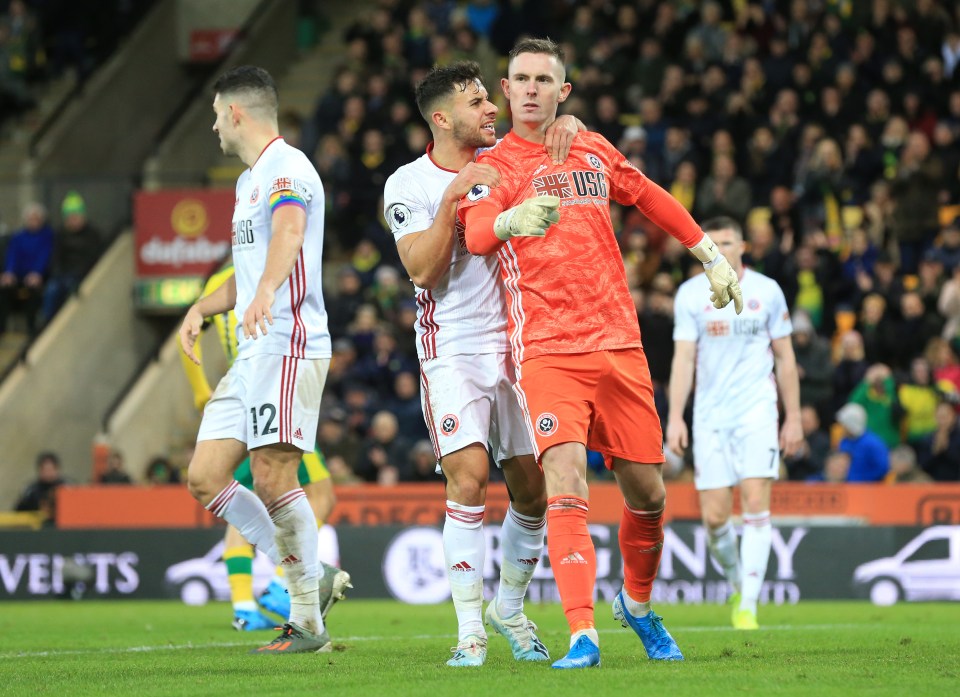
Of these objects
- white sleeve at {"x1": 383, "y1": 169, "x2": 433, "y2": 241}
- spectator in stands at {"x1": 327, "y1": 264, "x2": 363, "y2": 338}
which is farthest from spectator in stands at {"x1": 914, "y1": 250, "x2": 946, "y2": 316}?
white sleeve at {"x1": 383, "y1": 169, "x2": 433, "y2": 241}

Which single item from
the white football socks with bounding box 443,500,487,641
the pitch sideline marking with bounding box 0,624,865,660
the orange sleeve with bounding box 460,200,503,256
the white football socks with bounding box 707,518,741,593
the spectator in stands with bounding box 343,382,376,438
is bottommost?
the pitch sideline marking with bounding box 0,624,865,660

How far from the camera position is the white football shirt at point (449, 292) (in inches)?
288

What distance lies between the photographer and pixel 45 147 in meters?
23.3

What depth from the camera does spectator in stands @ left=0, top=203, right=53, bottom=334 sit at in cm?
2136

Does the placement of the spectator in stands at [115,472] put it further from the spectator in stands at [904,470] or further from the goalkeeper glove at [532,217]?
the goalkeeper glove at [532,217]

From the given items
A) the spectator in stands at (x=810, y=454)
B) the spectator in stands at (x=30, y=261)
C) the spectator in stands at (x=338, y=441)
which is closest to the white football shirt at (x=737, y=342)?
the spectator in stands at (x=810, y=454)

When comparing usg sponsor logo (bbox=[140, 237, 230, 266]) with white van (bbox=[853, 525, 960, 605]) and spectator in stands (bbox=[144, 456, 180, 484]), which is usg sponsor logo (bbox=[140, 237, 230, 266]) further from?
white van (bbox=[853, 525, 960, 605])

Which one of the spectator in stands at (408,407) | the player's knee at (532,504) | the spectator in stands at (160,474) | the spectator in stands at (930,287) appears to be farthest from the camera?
the spectator in stands at (160,474)

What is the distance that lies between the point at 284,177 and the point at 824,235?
11.5m

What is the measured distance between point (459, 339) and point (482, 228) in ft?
2.34

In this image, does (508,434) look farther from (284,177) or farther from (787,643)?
(787,643)

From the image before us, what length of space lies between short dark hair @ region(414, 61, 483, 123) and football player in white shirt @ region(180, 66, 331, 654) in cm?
78

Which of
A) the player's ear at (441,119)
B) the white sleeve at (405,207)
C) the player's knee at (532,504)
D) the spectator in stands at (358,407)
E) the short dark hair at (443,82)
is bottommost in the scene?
the player's knee at (532,504)

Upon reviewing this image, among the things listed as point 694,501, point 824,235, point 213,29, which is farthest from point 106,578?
point 213,29
